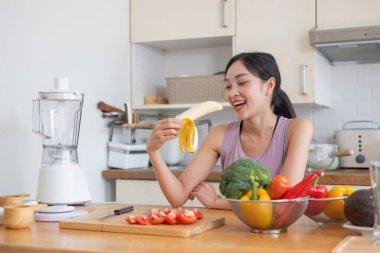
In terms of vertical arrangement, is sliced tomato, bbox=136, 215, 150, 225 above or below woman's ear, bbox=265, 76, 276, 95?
below

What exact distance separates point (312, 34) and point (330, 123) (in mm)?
719

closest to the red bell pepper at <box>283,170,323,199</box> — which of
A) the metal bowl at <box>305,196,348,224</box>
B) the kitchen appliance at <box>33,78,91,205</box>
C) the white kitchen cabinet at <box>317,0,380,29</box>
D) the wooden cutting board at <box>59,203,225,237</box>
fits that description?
the metal bowl at <box>305,196,348,224</box>

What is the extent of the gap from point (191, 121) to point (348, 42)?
1589mm

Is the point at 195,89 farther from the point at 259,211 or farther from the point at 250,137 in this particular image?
the point at 259,211

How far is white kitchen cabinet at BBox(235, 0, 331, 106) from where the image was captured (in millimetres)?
3271

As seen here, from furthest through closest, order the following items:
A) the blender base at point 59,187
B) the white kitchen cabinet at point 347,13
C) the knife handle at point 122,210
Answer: the white kitchen cabinet at point 347,13, the blender base at point 59,187, the knife handle at point 122,210

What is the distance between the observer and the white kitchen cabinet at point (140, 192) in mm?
3355

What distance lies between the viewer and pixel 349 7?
10.4 ft

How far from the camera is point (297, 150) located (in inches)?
82.9

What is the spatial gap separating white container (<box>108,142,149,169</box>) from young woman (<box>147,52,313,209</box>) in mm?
1136

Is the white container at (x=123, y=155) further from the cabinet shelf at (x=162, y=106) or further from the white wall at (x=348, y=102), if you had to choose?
the white wall at (x=348, y=102)

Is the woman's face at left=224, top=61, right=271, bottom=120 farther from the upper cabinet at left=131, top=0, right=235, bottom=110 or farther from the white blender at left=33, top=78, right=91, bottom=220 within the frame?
the upper cabinet at left=131, top=0, right=235, bottom=110

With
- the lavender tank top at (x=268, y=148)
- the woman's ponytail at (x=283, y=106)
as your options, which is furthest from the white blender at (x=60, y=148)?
the woman's ponytail at (x=283, y=106)

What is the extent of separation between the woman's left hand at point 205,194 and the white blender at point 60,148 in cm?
45
